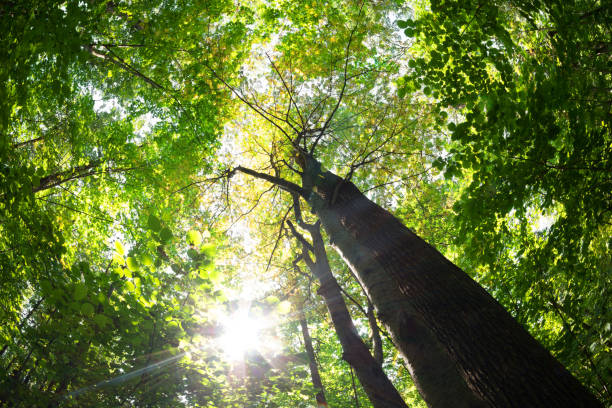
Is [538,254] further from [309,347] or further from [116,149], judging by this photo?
[116,149]

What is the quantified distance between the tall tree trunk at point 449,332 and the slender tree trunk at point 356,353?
196cm

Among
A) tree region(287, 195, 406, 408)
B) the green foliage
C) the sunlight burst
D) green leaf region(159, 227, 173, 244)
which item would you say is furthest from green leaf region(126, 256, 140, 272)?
tree region(287, 195, 406, 408)

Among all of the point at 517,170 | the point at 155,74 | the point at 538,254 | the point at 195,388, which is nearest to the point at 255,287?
the point at 195,388

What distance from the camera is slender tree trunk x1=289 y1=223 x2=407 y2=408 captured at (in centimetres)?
380

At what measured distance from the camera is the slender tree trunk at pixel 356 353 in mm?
3805

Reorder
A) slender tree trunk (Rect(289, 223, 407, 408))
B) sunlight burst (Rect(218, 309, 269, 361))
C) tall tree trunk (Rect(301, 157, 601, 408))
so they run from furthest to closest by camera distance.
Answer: slender tree trunk (Rect(289, 223, 407, 408)) < sunlight burst (Rect(218, 309, 269, 361)) < tall tree trunk (Rect(301, 157, 601, 408))

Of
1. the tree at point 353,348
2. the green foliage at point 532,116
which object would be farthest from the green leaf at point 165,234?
the tree at point 353,348

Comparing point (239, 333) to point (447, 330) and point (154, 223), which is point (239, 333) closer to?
point (154, 223)

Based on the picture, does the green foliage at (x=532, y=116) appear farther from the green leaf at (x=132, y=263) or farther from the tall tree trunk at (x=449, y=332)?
the green leaf at (x=132, y=263)

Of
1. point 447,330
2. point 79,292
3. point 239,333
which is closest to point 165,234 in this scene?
point 79,292

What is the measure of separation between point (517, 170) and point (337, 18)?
4108mm

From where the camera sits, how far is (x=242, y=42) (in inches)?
228

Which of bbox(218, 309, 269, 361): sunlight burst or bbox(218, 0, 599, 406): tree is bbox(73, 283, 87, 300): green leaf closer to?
bbox(218, 309, 269, 361): sunlight burst

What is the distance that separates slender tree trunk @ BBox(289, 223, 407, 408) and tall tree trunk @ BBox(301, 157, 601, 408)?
1956 millimetres
